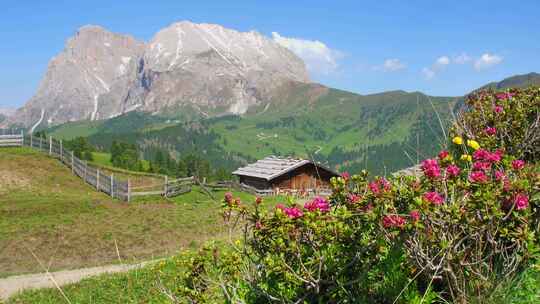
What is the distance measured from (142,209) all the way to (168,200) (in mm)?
8395

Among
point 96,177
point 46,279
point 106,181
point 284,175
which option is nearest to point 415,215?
point 46,279

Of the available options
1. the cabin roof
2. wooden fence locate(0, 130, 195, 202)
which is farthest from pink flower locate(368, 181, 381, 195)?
the cabin roof

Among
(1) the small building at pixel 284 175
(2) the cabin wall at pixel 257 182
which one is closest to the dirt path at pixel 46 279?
(1) the small building at pixel 284 175

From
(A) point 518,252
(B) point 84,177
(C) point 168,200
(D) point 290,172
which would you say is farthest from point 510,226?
(D) point 290,172

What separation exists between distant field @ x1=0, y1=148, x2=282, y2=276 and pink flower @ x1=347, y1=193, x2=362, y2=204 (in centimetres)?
1186

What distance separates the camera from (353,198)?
14.6 ft

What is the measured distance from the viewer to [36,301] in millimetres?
13477

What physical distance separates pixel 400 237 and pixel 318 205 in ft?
2.65

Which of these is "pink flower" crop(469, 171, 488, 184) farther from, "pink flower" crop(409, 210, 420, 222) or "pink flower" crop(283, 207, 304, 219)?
"pink flower" crop(283, 207, 304, 219)

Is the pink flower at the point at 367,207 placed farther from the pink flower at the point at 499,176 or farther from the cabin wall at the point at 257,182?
the cabin wall at the point at 257,182

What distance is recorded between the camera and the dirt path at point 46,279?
15.9 m

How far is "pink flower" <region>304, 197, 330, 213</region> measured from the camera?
434cm

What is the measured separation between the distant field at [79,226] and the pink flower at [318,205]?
38.8 feet

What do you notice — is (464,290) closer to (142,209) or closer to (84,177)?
(142,209)
